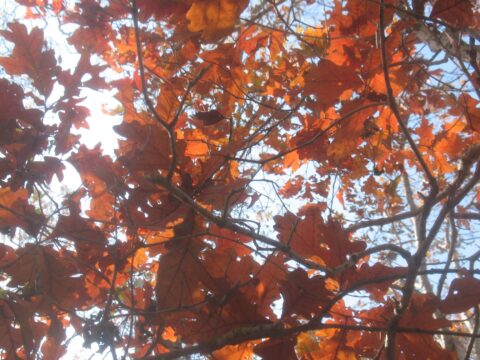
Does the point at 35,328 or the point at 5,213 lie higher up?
the point at 5,213

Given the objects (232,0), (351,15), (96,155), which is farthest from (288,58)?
(232,0)

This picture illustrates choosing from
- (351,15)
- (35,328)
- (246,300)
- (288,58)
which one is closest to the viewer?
(246,300)

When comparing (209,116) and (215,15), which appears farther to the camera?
(209,116)

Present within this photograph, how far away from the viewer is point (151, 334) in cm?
161

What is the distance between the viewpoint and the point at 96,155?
5.88 ft

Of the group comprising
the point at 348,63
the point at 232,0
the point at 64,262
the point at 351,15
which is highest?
the point at 351,15

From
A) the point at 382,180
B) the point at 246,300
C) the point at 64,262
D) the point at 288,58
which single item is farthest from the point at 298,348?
the point at 382,180

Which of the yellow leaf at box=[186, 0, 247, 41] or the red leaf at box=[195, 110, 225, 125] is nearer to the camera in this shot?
the yellow leaf at box=[186, 0, 247, 41]

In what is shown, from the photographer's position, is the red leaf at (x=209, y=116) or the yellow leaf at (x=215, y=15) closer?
the yellow leaf at (x=215, y=15)

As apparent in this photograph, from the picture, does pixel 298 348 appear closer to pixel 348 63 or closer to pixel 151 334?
pixel 151 334

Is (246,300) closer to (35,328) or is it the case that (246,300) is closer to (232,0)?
(232,0)

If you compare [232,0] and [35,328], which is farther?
[35,328]

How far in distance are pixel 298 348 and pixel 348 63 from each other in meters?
1.12

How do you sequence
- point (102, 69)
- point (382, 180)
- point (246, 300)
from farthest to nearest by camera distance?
point (382, 180) → point (102, 69) → point (246, 300)
